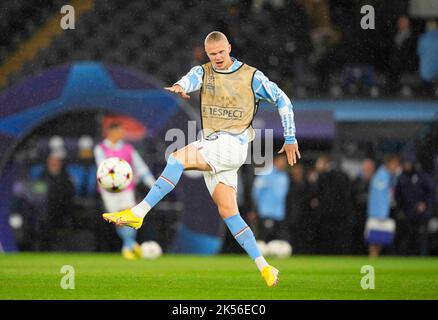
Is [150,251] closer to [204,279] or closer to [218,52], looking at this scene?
[204,279]

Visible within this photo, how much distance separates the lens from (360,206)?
1753cm

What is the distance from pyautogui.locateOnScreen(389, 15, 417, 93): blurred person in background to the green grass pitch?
5.14m

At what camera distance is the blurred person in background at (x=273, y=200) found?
1638cm

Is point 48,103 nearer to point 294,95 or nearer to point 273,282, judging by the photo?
point 294,95

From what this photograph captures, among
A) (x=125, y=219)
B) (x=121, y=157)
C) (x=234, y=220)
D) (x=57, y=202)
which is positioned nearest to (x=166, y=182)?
(x=125, y=219)

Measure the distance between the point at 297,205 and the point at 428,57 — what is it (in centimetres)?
420

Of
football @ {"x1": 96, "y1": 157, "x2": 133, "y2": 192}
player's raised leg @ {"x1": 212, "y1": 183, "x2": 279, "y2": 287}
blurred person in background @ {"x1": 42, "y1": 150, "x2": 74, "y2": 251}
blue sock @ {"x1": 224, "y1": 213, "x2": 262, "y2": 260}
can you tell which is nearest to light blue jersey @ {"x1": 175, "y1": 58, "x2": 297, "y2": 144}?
player's raised leg @ {"x1": 212, "y1": 183, "x2": 279, "y2": 287}

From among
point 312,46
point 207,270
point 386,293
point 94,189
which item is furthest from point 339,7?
point 386,293

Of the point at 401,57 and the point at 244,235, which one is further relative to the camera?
the point at 401,57

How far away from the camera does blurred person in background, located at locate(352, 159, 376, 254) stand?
17.2 metres

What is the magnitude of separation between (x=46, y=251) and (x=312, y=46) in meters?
6.44

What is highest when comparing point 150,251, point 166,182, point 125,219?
point 150,251

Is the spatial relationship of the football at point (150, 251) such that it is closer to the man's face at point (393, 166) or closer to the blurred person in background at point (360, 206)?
the blurred person in background at point (360, 206)

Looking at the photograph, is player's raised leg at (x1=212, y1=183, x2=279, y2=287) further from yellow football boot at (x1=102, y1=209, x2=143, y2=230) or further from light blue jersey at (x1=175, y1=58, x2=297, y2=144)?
yellow football boot at (x1=102, y1=209, x2=143, y2=230)
